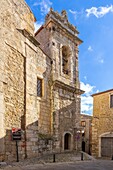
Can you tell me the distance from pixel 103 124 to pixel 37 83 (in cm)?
867

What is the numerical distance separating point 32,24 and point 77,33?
19.8ft

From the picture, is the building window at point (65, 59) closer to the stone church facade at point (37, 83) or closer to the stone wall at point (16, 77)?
the stone church facade at point (37, 83)

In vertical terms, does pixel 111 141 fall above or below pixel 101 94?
below

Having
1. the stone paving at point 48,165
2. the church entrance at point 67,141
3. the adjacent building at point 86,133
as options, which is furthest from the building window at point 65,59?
the adjacent building at point 86,133

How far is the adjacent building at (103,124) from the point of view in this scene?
54.1 ft

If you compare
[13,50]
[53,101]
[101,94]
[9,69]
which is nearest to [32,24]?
[13,50]

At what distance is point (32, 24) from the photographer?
10.4m

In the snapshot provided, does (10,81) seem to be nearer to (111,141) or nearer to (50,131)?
(50,131)

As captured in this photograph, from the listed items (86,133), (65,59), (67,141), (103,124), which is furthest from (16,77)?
(86,133)

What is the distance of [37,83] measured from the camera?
1126 centimetres

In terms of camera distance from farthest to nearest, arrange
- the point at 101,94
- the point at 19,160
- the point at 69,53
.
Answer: the point at 101,94 → the point at 69,53 → the point at 19,160

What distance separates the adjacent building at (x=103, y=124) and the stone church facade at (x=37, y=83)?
3.82 m

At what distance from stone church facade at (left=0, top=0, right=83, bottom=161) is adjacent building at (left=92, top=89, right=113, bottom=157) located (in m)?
3.82

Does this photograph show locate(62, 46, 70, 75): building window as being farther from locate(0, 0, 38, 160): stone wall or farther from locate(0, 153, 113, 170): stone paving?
locate(0, 153, 113, 170): stone paving
